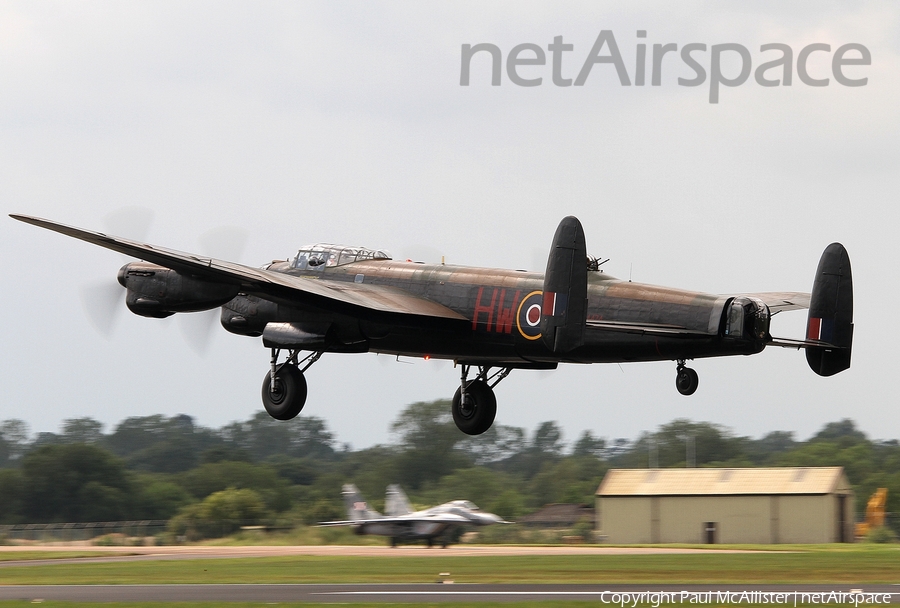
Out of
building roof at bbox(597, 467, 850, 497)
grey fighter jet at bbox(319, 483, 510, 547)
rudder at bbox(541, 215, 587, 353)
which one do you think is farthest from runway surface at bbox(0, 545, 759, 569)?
rudder at bbox(541, 215, 587, 353)

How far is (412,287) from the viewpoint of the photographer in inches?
1340

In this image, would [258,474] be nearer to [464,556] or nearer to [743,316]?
[464,556]

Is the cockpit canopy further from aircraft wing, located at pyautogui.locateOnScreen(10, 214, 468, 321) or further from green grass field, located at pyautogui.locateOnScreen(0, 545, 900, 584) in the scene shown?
green grass field, located at pyautogui.locateOnScreen(0, 545, 900, 584)

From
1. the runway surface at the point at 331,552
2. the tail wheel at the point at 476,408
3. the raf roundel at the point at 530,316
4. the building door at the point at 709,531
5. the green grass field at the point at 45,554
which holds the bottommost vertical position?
the green grass field at the point at 45,554

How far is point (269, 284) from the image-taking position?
31.0 meters

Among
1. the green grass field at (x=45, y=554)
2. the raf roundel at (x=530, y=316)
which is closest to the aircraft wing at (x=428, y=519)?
the green grass field at (x=45, y=554)

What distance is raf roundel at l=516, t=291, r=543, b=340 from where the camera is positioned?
102ft

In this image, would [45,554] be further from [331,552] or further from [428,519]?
[428,519]

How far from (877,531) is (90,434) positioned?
78.3 meters

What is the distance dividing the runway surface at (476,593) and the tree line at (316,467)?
39.2 metres

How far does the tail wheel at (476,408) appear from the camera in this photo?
1401 inches

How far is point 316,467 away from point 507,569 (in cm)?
5949

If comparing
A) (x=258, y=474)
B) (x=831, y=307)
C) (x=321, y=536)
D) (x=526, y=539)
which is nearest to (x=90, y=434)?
(x=258, y=474)

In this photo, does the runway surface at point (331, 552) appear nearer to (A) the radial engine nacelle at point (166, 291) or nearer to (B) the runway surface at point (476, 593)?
(B) the runway surface at point (476, 593)
